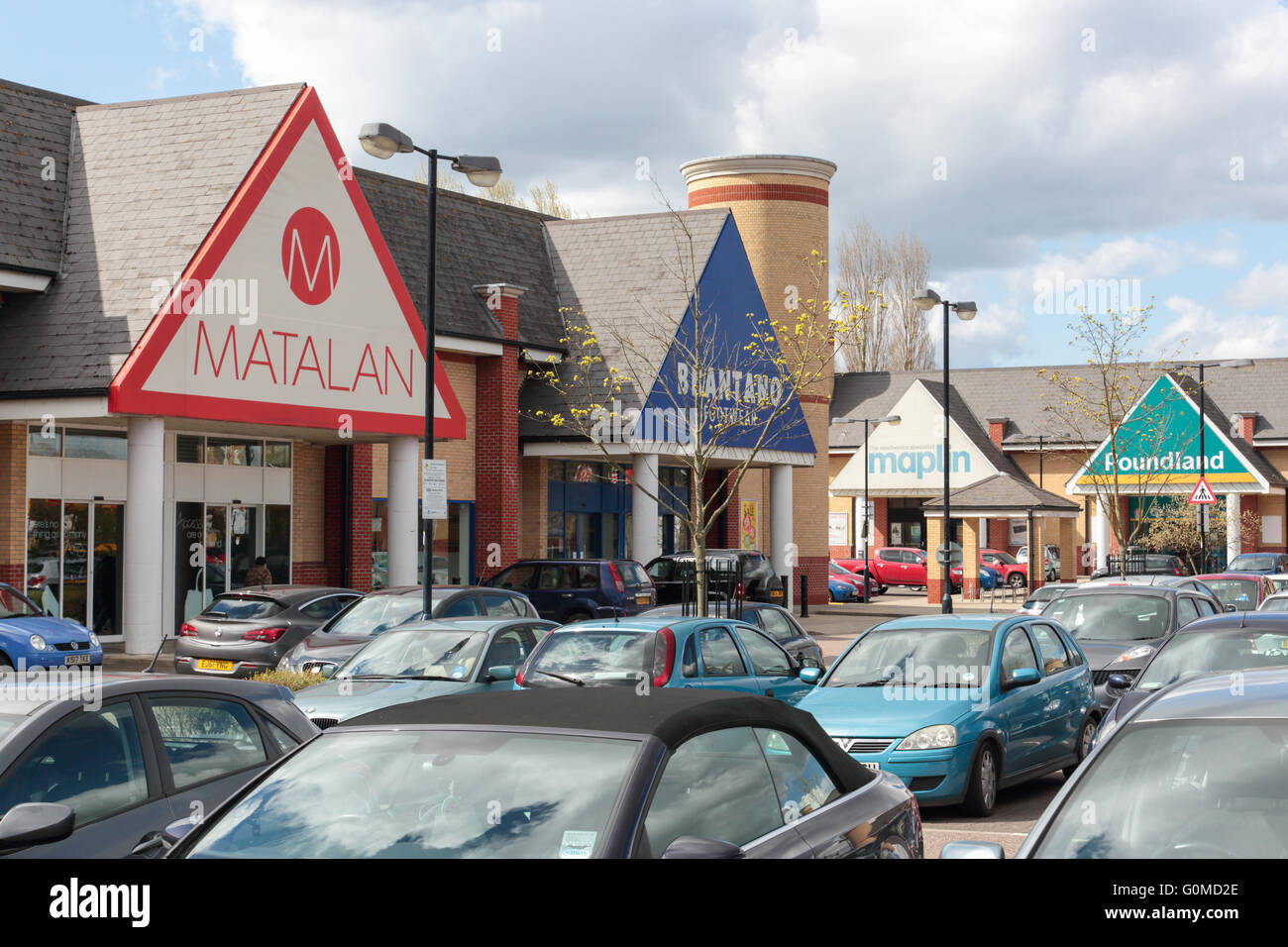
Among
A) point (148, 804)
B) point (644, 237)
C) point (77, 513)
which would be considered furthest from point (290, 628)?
point (644, 237)

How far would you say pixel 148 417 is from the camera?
21922 mm

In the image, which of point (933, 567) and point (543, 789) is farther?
point (933, 567)

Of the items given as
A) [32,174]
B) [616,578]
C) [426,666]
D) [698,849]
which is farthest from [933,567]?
[698,849]

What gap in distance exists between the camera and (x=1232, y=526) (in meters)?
52.4

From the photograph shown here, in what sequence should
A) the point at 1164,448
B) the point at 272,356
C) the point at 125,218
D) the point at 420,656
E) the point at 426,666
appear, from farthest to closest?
the point at 1164,448, the point at 125,218, the point at 272,356, the point at 420,656, the point at 426,666

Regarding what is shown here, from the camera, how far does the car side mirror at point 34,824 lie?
512 centimetres

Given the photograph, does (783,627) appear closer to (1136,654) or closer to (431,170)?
(1136,654)

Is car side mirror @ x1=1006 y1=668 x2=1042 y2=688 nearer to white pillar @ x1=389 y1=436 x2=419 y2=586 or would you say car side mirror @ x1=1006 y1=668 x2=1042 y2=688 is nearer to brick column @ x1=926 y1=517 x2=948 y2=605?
white pillar @ x1=389 y1=436 x2=419 y2=586

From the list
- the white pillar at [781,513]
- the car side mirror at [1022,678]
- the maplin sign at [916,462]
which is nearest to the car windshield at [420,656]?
the car side mirror at [1022,678]

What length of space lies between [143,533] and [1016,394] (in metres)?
47.6

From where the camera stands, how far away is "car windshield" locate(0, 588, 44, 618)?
18328mm

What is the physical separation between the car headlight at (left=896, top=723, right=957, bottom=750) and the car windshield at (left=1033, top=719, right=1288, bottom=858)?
19.1 ft

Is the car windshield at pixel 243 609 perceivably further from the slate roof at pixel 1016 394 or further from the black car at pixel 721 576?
the slate roof at pixel 1016 394

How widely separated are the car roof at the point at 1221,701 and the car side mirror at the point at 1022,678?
20.2 feet
